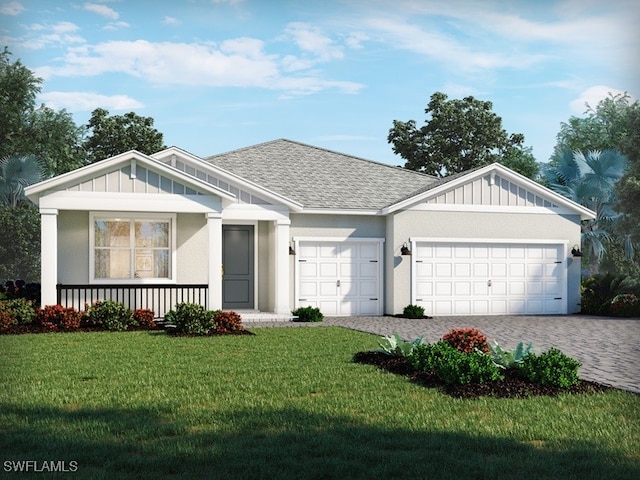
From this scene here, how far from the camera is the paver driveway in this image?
9.57 meters

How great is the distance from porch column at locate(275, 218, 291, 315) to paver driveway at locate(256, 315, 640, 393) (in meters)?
1.06

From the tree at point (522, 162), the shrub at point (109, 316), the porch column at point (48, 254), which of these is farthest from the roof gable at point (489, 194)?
the tree at point (522, 162)

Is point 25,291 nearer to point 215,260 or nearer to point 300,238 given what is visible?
point 215,260

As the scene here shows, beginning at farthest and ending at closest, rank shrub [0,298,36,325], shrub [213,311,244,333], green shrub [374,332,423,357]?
shrub [0,298,36,325] < shrub [213,311,244,333] < green shrub [374,332,423,357]

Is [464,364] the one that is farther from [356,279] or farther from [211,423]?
[356,279]

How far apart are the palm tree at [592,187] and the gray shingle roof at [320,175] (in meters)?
8.81

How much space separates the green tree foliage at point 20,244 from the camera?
33.6 m

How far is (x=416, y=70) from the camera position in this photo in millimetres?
3326

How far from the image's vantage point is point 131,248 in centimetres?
1712

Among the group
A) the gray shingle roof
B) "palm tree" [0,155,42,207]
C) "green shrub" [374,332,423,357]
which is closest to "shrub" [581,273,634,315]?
the gray shingle roof

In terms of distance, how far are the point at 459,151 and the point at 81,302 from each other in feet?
84.6

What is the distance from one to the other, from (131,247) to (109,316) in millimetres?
2556

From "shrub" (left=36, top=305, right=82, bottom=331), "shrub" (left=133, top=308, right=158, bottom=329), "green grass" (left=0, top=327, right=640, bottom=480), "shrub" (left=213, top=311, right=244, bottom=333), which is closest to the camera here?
"green grass" (left=0, top=327, right=640, bottom=480)

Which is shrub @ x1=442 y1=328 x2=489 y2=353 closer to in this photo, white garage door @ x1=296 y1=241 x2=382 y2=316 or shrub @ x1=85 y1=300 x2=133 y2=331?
shrub @ x1=85 y1=300 x2=133 y2=331
